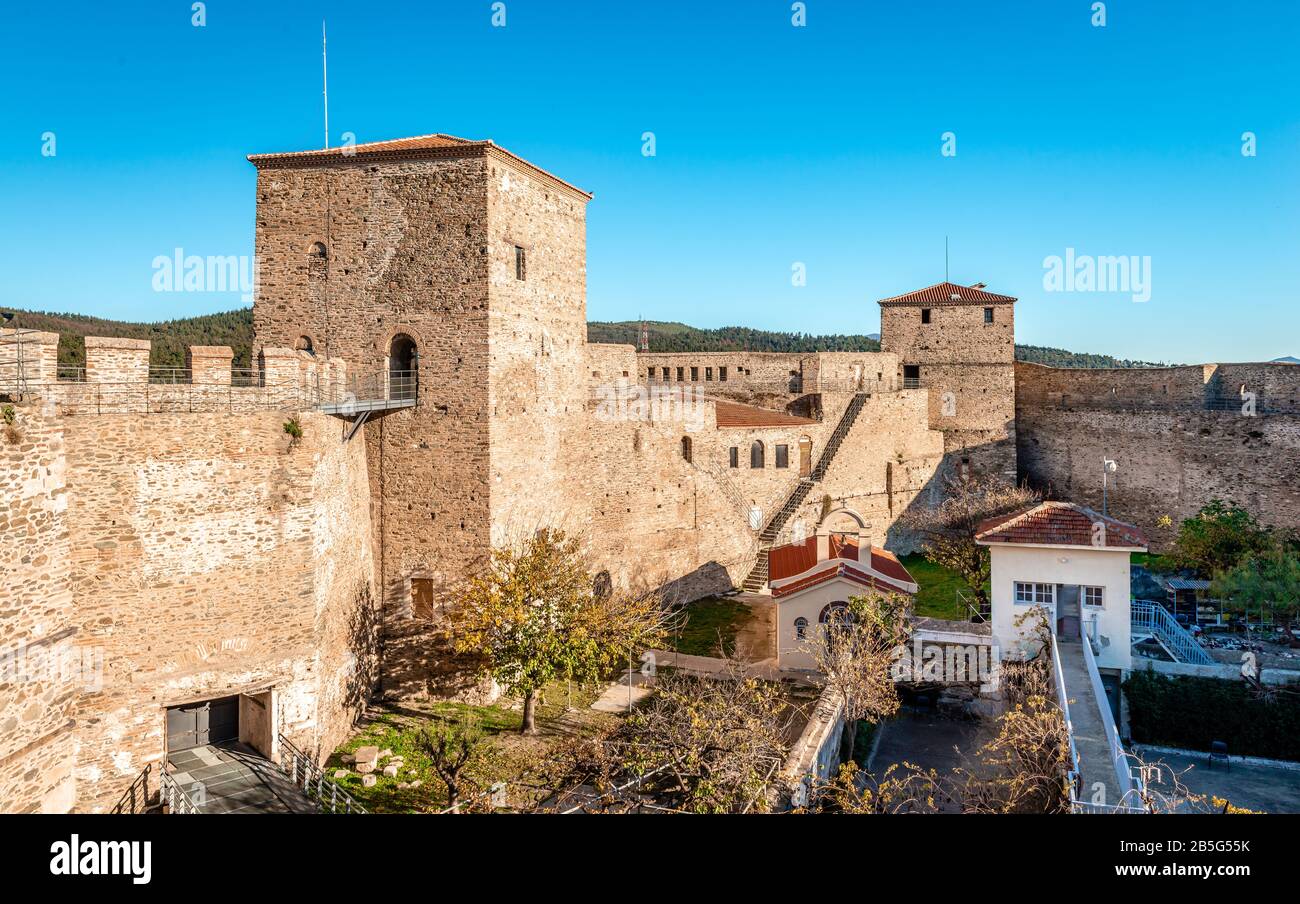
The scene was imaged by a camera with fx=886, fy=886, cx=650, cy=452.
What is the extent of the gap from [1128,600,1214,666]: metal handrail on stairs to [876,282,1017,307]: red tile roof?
15.2 metres

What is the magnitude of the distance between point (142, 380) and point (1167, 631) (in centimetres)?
2199

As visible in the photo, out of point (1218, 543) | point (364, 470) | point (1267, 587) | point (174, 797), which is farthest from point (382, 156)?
point (1218, 543)

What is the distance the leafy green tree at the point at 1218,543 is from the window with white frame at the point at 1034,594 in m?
7.37

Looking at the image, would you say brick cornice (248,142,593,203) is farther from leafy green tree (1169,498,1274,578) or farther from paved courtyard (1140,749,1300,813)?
leafy green tree (1169,498,1274,578)

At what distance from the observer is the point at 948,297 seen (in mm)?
35906

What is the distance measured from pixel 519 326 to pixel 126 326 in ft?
93.1

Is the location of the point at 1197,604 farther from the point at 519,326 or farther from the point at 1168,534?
the point at 519,326

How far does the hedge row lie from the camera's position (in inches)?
669

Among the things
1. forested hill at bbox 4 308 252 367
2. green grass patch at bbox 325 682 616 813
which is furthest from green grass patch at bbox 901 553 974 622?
forested hill at bbox 4 308 252 367

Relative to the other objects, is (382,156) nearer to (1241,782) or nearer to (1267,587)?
(1241,782)

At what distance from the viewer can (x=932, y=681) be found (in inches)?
718

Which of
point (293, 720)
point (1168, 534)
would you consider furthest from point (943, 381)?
point (293, 720)

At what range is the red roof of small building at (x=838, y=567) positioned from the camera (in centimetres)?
1991

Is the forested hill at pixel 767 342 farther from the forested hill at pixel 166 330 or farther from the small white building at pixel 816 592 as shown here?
the small white building at pixel 816 592
